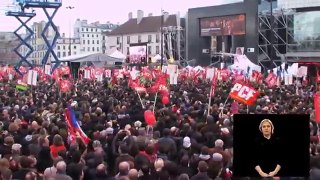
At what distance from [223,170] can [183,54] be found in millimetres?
55828

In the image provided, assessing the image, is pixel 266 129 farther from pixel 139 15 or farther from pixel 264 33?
pixel 139 15

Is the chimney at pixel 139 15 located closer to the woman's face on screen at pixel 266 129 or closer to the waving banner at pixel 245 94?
the waving banner at pixel 245 94

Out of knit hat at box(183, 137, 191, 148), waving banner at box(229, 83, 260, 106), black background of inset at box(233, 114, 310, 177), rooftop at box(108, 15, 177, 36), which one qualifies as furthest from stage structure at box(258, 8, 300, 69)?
black background of inset at box(233, 114, 310, 177)

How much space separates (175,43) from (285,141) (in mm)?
58258

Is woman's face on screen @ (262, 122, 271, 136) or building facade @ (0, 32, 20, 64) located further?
building facade @ (0, 32, 20, 64)

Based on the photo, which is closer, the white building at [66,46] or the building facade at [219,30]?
the building facade at [219,30]

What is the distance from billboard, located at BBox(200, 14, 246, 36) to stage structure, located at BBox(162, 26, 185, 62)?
5462 mm

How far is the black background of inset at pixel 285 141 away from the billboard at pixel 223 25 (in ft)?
157

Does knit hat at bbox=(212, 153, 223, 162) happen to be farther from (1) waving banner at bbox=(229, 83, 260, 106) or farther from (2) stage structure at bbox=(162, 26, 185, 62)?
(2) stage structure at bbox=(162, 26, 185, 62)

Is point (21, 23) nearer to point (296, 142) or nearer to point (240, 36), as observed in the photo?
point (240, 36)

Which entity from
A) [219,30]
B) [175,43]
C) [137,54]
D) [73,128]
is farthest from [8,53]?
[73,128]

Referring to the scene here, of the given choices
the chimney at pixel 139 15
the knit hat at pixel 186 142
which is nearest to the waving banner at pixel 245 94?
the knit hat at pixel 186 142

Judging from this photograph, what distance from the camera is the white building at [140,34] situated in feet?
270

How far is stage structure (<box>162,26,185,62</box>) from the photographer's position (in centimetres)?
6216
